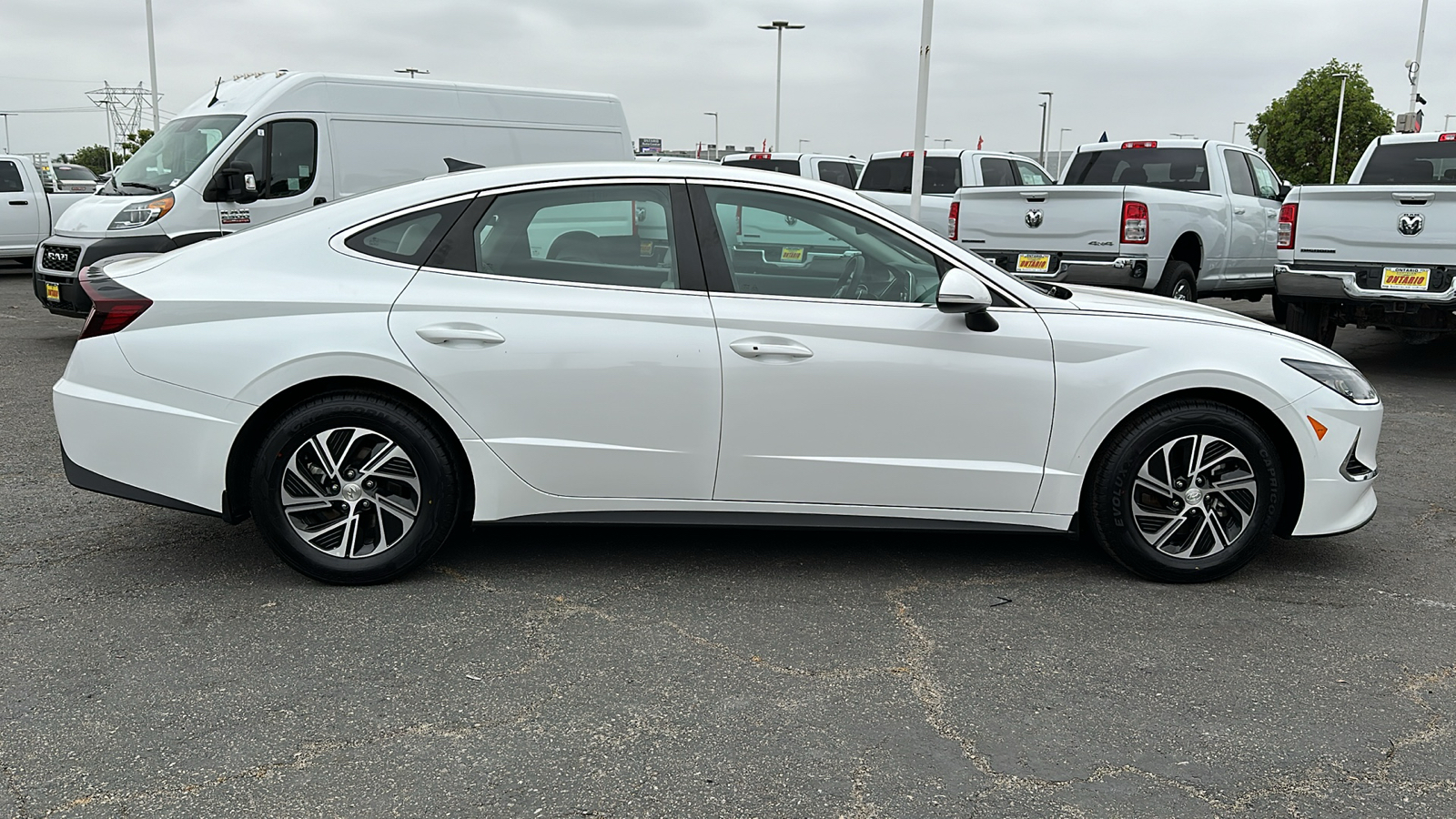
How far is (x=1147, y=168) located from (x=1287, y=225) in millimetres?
2975

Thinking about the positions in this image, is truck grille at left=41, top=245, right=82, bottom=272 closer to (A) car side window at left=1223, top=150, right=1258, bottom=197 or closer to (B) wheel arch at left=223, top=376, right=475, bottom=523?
(B) wheel arch at left=223, top=376, right=475, bottom=523

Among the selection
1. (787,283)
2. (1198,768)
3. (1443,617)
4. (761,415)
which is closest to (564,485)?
(761,415)

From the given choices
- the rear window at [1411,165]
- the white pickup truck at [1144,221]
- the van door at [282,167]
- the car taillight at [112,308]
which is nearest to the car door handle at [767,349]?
the car taillight at [112,308]

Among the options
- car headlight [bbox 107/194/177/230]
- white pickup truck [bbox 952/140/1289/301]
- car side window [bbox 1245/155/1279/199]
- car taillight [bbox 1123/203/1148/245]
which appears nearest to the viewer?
car headlight [bbox 107/194/177/230]

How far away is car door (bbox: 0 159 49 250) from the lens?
636 inches

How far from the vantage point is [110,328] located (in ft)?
13.5

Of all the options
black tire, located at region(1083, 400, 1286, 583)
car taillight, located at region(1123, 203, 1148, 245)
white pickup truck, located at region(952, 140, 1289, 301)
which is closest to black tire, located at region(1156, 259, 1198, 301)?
white pickup truck, located at region(952, 140, 1289, 301)

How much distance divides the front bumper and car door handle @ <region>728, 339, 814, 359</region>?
1.83m

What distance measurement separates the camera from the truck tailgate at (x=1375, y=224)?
28.7 ft

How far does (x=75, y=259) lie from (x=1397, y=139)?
11.8m

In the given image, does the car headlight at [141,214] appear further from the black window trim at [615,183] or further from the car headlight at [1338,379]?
the car headlight at [1338,379]

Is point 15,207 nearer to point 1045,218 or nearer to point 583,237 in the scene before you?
point 1045,218

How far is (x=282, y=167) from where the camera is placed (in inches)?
419

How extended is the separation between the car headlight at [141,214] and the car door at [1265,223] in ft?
35.7
